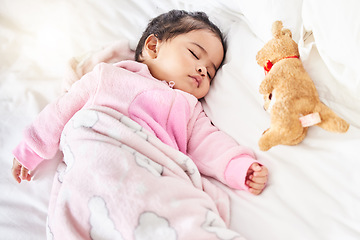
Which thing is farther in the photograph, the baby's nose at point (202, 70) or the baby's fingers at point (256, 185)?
the baby's nose at point (202, 70)

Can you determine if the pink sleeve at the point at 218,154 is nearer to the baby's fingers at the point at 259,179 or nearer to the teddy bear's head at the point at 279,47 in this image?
the baby's fingers at the point at 259,179

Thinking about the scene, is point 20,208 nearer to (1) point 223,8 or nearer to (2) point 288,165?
(2) point 288,165

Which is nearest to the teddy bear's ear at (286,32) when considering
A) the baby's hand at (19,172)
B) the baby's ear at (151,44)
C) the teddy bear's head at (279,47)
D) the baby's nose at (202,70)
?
the teddy bear's head at (279,47)

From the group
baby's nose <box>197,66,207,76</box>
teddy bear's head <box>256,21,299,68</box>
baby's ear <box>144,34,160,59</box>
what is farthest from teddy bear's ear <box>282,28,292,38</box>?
baby's ear <box>144,34,160,59</box>

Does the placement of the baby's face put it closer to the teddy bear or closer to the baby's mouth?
the baby's mouth

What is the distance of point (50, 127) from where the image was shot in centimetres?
99

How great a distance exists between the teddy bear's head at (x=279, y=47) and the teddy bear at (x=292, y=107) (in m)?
0.02

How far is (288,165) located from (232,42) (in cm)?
52

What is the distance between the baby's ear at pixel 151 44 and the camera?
48.3 inches

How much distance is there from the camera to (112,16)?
4.78 ft

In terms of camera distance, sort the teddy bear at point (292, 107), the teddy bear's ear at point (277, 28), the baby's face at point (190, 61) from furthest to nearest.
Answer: the baby's face at point (190, 61) < the teddy bear's ear at point (277, 28) < the teddy bear at point (292, 107)

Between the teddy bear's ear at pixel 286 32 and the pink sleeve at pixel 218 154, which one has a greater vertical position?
the teddy bear's ear at pixel 286 32

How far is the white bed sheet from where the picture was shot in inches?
30.3

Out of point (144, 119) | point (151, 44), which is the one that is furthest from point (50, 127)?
point (151, 44)
